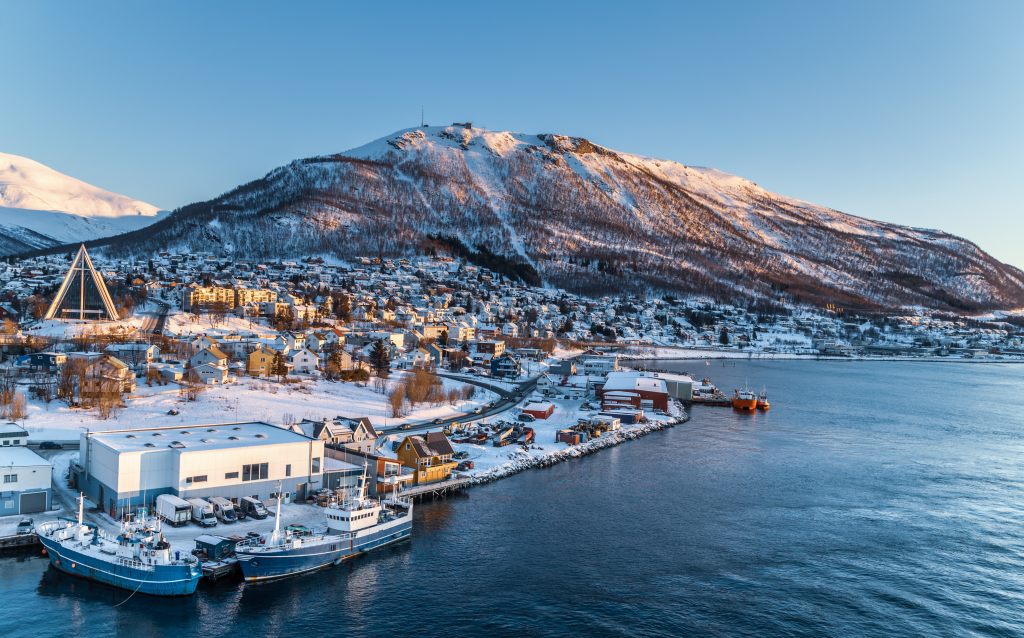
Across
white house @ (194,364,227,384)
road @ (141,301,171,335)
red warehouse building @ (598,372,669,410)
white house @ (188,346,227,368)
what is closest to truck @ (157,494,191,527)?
white house @ (194,364,227,384)

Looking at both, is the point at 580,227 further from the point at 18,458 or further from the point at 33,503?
the point at 33,503

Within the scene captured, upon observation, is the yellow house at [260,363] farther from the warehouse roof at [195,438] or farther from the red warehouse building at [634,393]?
the red warehouse building at [634,393]

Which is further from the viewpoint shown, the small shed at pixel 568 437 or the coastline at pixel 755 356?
the coastline at pixel 755 356

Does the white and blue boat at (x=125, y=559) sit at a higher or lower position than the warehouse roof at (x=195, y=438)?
lower

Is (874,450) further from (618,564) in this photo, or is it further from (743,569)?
(618,564)

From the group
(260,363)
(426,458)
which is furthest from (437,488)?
(260,363)

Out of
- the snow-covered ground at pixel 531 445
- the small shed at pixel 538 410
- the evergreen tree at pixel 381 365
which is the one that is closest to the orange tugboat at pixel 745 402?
the snow-covered ground at pixel 531 445
